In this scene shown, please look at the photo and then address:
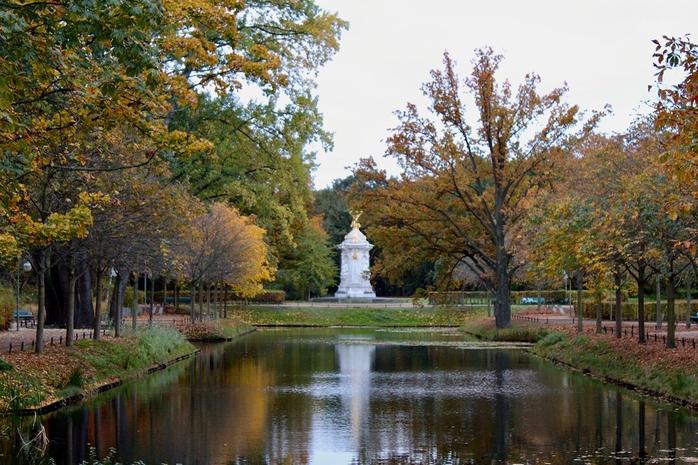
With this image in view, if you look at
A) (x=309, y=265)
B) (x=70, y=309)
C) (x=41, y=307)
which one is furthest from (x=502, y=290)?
(x=309, y=265)

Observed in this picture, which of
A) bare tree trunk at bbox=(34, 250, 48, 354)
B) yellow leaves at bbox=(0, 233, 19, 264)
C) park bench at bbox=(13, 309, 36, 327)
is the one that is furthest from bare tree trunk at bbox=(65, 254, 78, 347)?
park bench at bbox=(13, 309, 36, 327)

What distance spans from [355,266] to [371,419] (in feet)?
218

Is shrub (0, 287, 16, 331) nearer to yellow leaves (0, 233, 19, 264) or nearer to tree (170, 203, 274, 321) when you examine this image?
tree (170, 203, 274, 321)

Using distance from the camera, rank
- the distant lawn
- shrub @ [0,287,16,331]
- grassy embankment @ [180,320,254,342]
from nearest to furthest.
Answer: shrub @ [0,287,16,331], grassy embankment @ [180,320,254,342], the distant lawn

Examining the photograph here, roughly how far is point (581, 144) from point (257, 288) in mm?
22803

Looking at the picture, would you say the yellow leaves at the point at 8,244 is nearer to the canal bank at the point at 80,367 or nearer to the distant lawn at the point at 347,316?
the canal bank at the point at 80,367

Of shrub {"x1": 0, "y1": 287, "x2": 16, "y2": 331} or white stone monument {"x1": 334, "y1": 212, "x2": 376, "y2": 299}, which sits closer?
shrub {"x1": 0, "y1": 287, "x2": 16, "y2": 331}

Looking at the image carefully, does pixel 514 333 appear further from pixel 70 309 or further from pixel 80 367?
pixel 80 367

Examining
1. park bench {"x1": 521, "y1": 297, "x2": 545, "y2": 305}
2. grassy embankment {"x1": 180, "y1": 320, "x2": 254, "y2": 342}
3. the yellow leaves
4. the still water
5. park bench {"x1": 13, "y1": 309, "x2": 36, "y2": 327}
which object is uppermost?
the yellow leaves

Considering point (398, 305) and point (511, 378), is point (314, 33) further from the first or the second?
point (398, 305)

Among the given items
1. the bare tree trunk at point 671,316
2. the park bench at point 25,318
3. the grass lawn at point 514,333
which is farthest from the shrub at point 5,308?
the bare tree trunk at point 671,316

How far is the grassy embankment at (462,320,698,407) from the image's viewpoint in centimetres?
2300

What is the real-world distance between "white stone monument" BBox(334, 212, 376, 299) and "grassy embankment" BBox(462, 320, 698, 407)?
1705 inches

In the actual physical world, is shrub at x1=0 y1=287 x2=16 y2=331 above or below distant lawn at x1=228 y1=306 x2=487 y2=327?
above
